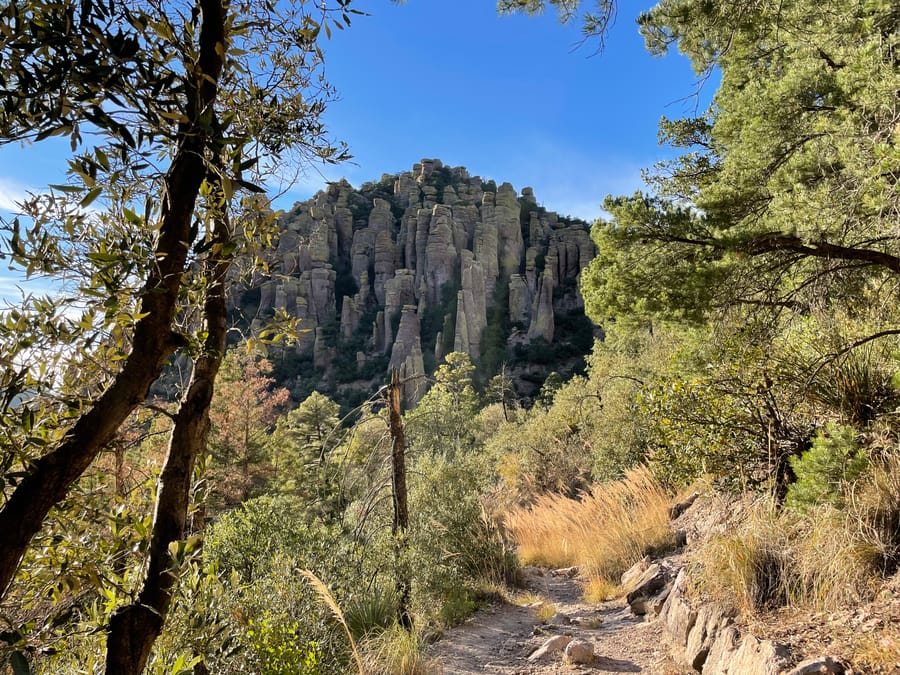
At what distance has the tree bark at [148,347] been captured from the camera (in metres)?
0.90

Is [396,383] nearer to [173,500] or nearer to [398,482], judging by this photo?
[398,482]

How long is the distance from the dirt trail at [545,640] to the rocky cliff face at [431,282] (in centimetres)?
4211

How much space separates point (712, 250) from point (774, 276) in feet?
2.27

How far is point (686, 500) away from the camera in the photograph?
6.56 meters

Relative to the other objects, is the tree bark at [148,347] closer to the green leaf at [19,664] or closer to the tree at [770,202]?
Result: the green leaf at [19,664]

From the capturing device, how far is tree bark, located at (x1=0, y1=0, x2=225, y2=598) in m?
0.90

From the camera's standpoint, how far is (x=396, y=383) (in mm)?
5266

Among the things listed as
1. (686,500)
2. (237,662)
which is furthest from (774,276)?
(237,662)

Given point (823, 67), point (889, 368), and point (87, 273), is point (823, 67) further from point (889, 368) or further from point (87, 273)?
point (87, 273)

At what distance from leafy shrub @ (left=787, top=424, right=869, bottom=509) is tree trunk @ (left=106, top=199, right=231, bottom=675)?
11.6 feet

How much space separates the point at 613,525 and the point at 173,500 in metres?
6.11

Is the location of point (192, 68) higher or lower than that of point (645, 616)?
higher

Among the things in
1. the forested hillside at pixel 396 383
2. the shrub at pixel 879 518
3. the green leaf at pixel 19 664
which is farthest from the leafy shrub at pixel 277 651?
the shrub at pixel 879 518

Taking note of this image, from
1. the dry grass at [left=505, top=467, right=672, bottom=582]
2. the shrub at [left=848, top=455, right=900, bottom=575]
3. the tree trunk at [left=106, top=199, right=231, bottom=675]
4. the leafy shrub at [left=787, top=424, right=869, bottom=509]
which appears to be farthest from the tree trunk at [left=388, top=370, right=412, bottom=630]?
the tree trunk at [left=106, top=199, right=231, bottom=675]
